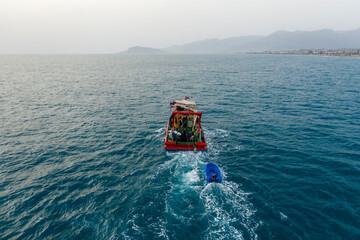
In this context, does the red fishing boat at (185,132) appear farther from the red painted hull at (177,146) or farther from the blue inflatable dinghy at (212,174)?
the blue inflatable dinghy at (212,174)

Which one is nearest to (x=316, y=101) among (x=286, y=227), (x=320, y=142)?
(x=320, y=142)

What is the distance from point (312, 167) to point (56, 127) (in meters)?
39.6

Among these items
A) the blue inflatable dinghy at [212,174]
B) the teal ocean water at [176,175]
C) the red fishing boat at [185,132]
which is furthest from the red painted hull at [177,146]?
the blue inflatable dinghy at [212,174]

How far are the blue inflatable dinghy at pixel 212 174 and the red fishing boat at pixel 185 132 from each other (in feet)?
14.0

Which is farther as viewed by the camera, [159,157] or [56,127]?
[56,127]

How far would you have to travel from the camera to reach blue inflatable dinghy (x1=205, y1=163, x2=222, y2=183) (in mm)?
19125

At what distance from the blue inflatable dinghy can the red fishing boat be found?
14.0ft

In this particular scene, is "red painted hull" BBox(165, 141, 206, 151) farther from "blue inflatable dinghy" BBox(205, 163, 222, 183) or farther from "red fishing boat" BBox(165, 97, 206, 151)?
"blue inflatable dinghy" BBox(205, 163, 222, 183)

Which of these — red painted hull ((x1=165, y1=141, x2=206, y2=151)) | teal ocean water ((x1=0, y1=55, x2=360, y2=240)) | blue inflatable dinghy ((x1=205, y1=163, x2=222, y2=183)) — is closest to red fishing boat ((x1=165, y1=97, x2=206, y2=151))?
red painted hull ((x1=165, y1=141, x2=206, y2=151))

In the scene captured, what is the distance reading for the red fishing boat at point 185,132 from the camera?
25.0m

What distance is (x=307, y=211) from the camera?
53.6ft

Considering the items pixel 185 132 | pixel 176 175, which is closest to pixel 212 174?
pixel 176 175

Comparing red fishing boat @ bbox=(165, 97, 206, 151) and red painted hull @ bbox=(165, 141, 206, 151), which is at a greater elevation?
red fishing boat @ bbox=(165, 97, 206, 151)

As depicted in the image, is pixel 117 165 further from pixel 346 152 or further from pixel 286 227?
pixel 346 152
